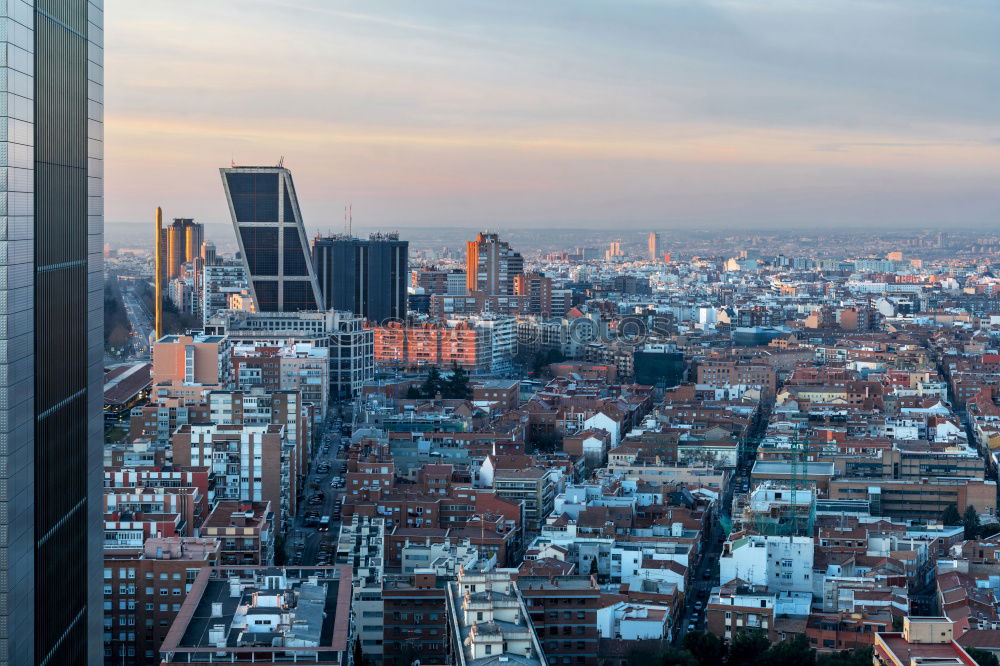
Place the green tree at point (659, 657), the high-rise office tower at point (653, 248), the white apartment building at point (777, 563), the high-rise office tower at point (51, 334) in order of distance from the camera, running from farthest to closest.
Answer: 1. the high-rise office tower at point (653, 248)
2. the white apartment building at point (777, 563)
3. the green tree at point (659, 657)
4. the high-rise office tower at point (51, 334)

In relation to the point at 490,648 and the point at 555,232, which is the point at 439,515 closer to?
the point at 490,648

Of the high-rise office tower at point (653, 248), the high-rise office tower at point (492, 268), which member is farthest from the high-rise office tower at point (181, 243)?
the high-rise office tower at point (653, 248)

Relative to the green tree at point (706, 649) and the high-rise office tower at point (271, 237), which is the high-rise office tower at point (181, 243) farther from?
the green tree at point (706, 649)

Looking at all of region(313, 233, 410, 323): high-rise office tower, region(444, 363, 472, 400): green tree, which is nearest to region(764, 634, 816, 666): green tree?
region(444, 363, 472, 400): green tree

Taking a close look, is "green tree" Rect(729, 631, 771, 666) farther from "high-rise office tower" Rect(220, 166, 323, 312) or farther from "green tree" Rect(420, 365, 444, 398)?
"high-rise office tower" Rect(220, 166, 323, 312)

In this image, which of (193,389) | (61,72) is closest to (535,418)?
→ (193,389)

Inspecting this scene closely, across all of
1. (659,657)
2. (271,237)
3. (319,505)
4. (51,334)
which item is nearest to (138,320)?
(271,237)

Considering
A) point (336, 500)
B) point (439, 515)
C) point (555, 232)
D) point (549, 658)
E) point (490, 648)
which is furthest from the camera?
point (555, 232)
